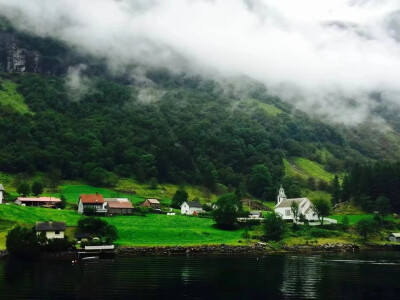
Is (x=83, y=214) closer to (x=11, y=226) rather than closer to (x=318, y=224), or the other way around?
(x=11, y=226)

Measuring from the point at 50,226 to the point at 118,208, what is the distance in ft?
122

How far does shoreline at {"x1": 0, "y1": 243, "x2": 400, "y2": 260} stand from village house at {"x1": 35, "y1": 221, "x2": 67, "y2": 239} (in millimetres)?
7304

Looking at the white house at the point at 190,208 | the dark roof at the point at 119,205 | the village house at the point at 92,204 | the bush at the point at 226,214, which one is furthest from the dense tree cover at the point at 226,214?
the village house at the point at 92,204

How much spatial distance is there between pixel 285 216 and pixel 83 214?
215 ft

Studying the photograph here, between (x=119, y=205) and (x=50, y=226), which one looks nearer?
(x=50, y=226)

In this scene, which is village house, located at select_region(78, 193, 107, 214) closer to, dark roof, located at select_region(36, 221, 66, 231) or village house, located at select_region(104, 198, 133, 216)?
village house, located at select_region(104, 198, 133, 216)

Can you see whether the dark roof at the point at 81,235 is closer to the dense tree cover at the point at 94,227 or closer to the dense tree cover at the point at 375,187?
the dense tree cover at the point at 94,227

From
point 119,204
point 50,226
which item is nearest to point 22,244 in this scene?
point 50,226

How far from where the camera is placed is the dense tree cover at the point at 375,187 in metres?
155

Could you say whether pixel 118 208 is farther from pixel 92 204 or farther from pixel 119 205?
pixel 92 204

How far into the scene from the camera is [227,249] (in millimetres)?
103500

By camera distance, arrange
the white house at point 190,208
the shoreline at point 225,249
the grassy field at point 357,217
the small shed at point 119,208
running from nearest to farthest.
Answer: the shoreline at point 225,249 < the small shed at point 119,208 < the grassy field at point 357,217 < the white house at point 190,208

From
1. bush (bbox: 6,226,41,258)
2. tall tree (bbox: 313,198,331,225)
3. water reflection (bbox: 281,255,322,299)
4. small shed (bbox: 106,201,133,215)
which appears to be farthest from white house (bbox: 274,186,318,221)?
bush (bbox: 6,226,41,258)

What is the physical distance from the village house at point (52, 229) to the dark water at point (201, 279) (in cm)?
1586
